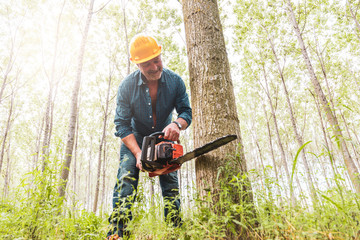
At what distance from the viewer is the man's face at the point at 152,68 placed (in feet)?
8.32

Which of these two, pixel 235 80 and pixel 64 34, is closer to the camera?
pixel 64 34

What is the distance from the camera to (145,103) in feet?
8.87

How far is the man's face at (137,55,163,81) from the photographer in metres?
2.54

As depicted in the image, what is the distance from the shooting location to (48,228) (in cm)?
173

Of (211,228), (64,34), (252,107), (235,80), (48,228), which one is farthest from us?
(252,107)

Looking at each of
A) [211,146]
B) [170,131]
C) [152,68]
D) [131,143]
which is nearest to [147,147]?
[170,131]

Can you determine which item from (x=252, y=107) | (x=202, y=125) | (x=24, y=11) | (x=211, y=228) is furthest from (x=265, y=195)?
(x=252, y=107)

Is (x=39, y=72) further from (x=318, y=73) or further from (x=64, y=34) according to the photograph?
(x=318, y=73)

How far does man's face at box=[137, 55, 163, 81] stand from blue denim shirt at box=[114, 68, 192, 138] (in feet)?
0.47

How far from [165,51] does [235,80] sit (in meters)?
6.32

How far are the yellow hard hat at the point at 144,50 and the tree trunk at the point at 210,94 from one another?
41 centimetres

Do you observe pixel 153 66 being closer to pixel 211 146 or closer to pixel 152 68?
pixel 152 68

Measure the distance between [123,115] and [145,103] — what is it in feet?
1.04

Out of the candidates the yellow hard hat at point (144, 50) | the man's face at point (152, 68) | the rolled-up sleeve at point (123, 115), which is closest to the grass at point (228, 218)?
the rolled-up sleeve at point (123, 115)
